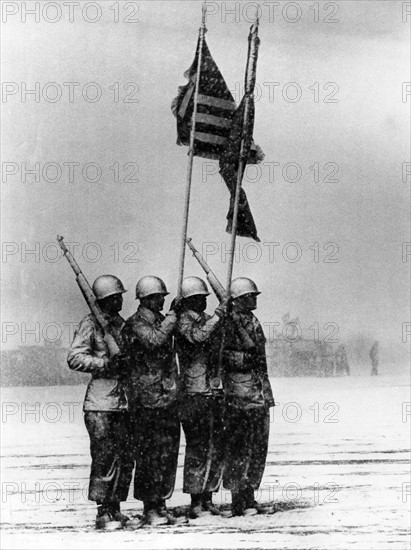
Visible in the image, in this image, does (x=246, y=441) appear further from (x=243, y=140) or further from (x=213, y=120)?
(x=213, y=120)

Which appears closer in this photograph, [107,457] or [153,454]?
[107,457]

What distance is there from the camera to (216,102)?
9328 millimetres

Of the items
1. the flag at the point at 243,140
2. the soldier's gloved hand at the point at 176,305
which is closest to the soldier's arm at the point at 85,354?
the soldier's gloved hand at the point at 176,305

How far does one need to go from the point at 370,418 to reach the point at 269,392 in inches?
239

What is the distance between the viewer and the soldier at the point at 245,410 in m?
8.80

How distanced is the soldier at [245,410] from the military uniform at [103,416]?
103cm

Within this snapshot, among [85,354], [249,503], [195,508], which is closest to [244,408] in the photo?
[249,503]

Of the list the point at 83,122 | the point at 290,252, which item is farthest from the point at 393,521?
the point at 83,122

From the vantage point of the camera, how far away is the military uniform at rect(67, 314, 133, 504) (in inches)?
324

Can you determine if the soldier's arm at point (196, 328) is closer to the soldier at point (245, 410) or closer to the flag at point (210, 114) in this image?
the soldier at point (245, 410)

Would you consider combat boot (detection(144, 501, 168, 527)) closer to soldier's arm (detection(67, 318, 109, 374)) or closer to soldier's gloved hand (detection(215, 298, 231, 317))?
soldier's arm (detection(67, 318, 109, 374))

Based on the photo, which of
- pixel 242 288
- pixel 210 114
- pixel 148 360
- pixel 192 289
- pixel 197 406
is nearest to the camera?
pixel 148 360

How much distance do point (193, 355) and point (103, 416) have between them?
3.30 ft

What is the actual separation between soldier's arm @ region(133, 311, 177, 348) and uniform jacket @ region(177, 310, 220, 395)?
24cm
